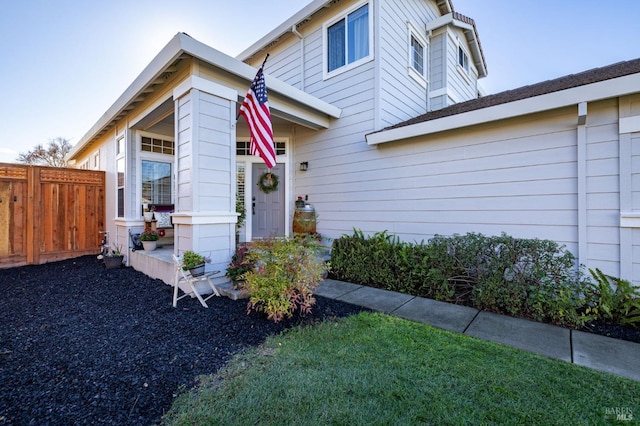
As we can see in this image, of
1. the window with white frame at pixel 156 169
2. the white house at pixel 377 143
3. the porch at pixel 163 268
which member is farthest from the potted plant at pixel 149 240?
the window with white frame at pixel 156 169

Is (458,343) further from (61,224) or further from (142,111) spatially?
(61,224)

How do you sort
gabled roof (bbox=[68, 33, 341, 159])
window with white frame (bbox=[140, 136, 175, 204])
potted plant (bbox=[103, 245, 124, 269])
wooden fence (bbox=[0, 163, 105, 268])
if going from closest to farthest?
gabled roof (bbox=[68, 33, 341, 159]), potted plant (bbox=[103, 245, 124, 269]), wooden fence (bbox=[0, 163, 105, 268]), window with white frame (bbox=[140, 136, 175, 204])

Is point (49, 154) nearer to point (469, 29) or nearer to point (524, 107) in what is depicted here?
point (469, 29)

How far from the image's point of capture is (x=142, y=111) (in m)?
5.33

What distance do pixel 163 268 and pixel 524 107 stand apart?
580 centimetres

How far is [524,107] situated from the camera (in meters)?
3.68

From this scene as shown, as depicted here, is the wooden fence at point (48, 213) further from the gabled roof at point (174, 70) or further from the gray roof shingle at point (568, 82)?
the gray roof shingle at point (568, 82)

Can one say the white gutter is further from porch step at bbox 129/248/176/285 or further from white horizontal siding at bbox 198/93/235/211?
porch step at bbox 129/248/176/285

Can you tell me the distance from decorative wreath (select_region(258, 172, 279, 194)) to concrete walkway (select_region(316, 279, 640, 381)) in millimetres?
3678

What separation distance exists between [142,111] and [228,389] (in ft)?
17.9

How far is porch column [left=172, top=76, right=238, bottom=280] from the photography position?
12.6ft

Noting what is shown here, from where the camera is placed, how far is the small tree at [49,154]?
1620cm

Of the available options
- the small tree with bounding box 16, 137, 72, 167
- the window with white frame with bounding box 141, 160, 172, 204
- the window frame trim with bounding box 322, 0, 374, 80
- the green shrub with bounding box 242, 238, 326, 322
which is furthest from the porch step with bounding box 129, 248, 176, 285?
the small tree with bounding box 16, 137, 72, 167

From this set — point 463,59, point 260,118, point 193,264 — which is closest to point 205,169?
point 260,118
